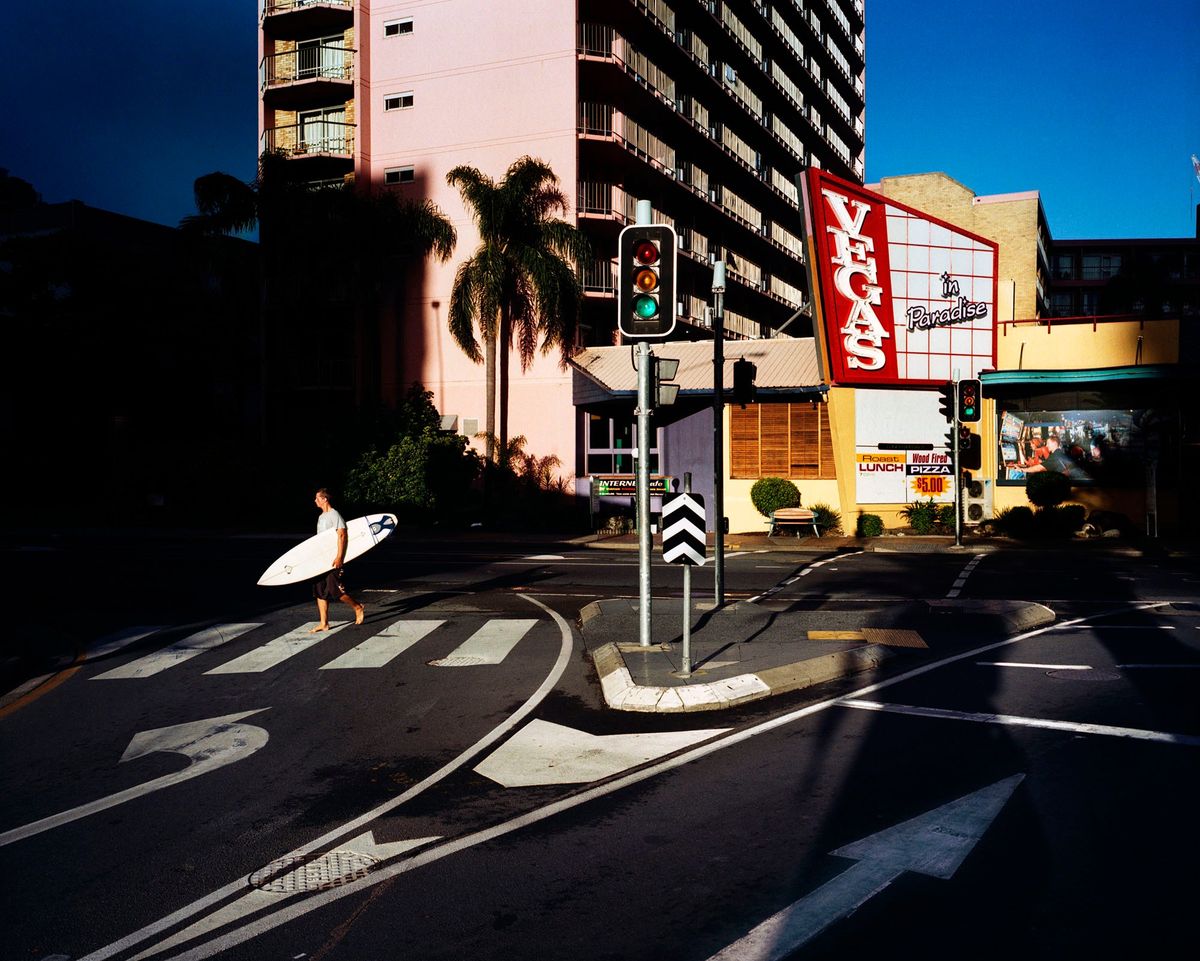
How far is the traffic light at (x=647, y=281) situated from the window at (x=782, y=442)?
71.7 feet

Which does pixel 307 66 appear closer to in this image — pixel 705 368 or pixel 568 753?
pixel 705 368

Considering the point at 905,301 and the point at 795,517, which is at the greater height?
the point at 905,301

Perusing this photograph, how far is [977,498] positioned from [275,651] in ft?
79.2

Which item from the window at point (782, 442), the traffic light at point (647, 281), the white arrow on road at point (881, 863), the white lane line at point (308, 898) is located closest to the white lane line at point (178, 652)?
the white lane line at point (308, 898)

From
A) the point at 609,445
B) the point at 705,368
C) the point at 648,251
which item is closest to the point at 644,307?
the point at 648,251

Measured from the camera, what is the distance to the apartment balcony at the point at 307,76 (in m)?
39.9

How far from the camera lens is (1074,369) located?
1169 inches

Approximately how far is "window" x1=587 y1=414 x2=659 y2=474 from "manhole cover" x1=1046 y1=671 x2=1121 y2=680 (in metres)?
26.8

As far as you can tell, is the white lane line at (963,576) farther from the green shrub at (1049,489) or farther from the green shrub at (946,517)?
the green shrub at (1049,489)

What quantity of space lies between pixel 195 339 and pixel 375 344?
15.4 metres

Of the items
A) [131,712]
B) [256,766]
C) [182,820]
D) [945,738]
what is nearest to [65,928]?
[182,820]

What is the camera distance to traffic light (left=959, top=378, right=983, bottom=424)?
25016 millimetres

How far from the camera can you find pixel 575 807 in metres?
6.43

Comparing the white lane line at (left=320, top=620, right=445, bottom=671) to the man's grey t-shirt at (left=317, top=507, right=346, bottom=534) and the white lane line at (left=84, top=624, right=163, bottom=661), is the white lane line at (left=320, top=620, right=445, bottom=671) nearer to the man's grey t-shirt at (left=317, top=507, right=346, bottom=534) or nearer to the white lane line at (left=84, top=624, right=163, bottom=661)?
the man's grey t-shirt at (left=317, top=507, right=346, bottom=534)
